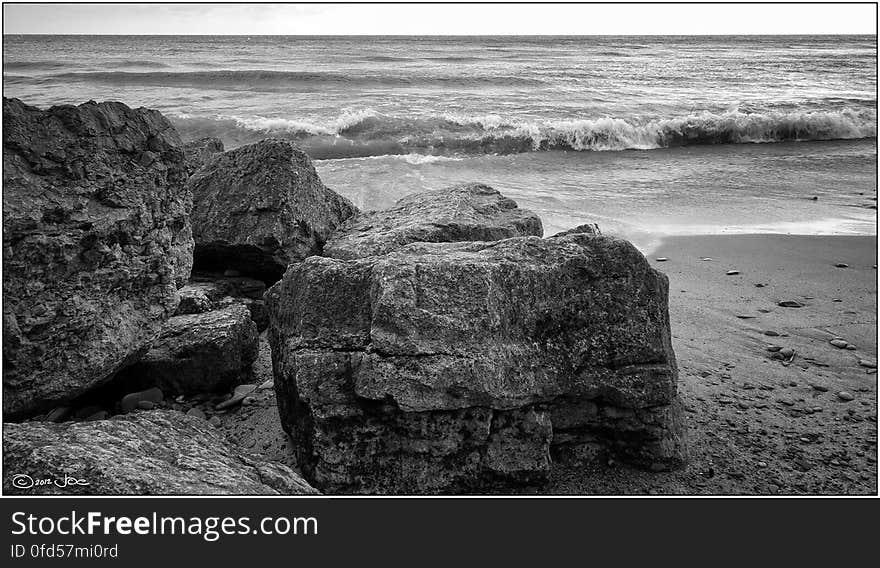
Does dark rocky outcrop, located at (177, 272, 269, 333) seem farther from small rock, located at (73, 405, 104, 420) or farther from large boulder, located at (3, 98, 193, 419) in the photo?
small rock, located at (73, 405, 104, 420)

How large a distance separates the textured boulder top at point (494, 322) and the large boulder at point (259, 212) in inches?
45.5

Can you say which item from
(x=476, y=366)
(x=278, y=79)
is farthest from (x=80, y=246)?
(x=278, y=79)

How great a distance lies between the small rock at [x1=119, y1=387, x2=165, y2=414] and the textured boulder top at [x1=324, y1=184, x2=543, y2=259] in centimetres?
115

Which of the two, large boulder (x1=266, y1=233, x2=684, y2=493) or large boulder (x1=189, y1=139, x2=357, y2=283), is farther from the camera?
large boulder (x1=189, y1=139, x2=357, y2=283)

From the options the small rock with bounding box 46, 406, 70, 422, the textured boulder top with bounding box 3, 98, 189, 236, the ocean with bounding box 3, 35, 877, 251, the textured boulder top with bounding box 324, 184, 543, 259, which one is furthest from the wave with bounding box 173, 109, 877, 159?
the small rock with bounding box 46, 406, 70, 422

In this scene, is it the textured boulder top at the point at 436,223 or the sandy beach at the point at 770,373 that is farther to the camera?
the textured boulder top at the point at 436,223

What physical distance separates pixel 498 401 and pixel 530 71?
21472 millimetres

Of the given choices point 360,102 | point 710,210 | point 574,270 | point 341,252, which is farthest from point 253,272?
point 360,102

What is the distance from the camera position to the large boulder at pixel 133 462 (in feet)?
6.17

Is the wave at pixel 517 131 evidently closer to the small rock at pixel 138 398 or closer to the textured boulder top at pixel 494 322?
the small rock at pixel 138 398

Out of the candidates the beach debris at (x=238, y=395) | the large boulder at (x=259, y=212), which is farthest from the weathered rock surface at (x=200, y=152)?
the beach debris at (x=238, y=395)

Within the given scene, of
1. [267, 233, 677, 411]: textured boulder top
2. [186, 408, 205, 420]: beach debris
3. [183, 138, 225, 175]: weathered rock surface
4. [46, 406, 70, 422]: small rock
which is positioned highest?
[183, 138, 225, 175]: weathered rock surface

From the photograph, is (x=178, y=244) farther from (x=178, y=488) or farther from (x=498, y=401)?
(x=498, y=401)

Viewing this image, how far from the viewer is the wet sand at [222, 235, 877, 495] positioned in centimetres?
275
